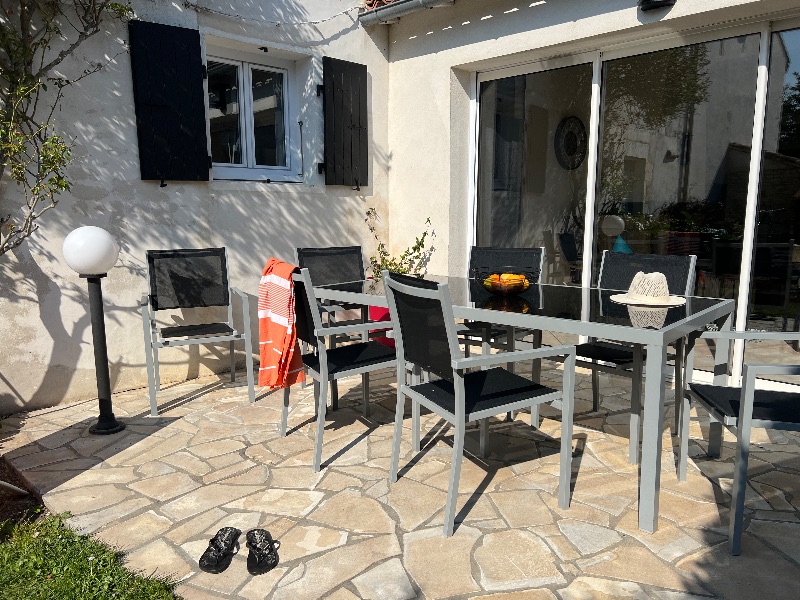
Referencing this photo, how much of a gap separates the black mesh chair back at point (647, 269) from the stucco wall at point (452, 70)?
158cm

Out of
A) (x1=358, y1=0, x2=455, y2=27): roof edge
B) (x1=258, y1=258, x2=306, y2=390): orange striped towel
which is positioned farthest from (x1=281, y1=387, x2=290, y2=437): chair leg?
(x1=358, y1=0, x2=455, y2=27): roof edge

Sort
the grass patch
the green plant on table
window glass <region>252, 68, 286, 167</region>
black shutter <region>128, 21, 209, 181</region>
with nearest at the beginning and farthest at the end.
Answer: the grass patch, black shutter <region>128, 21, 209, 181</region>, window glass <region>252, 68, 286, 167</region>, the green plant on table

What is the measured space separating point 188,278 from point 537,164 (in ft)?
9.47

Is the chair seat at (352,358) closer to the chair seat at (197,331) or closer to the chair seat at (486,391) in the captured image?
the chair seat at (486,391)

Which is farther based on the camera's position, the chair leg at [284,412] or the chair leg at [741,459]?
the chair leg at [284,412]

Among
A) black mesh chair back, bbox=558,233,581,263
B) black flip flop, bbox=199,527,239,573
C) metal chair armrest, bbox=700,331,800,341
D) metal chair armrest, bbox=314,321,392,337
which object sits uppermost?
black mesh chair back, bbox=558,233,581,263

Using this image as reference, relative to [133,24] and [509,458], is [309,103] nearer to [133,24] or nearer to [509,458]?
[133,24]

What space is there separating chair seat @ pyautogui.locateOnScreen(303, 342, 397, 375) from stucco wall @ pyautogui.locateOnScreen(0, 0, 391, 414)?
181 cm

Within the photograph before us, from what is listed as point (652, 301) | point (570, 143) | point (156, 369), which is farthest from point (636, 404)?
point (156, 369)

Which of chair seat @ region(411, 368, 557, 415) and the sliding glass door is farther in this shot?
the sliding glass door

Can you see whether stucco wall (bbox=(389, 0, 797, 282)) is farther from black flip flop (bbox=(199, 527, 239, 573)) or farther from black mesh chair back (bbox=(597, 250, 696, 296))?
black flip flop (bbox=(199, 527, 239, 573))

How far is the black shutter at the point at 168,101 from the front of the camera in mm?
3887

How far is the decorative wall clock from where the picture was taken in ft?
14.5

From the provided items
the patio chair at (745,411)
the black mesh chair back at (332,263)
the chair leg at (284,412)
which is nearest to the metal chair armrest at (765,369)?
the patio chair at (745,411)
